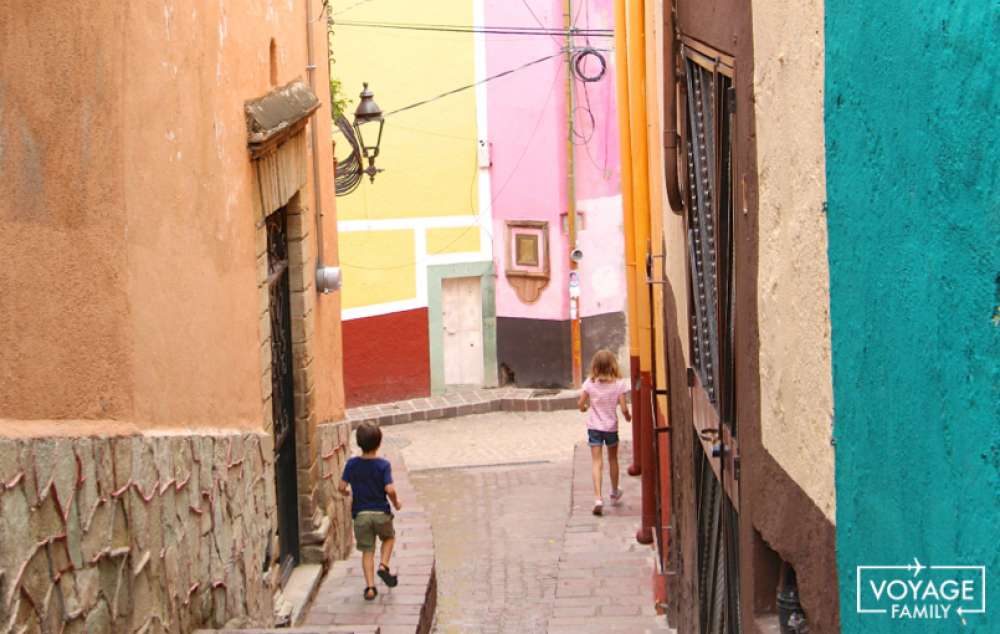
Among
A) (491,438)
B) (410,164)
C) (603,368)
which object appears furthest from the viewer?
(410,164)

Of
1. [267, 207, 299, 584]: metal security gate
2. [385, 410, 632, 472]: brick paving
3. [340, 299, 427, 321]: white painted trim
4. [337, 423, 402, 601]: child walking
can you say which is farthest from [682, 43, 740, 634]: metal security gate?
[340, 299, 427, 321]: white painted trim

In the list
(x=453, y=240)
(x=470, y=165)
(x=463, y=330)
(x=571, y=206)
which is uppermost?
(x=470, y=165)

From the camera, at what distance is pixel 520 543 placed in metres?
12.1

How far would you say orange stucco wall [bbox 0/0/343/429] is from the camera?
542cm

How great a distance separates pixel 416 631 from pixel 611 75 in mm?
13386

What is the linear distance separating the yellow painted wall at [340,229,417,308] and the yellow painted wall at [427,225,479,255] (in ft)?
1.02

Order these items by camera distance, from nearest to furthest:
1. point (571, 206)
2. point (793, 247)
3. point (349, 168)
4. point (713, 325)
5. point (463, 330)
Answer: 1. point (793, 247)
2. point (713, 325)
3. point (349, 168)
4. point (571, 206)
5. point (463, 330)

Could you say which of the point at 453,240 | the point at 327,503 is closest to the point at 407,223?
the point at 453,240

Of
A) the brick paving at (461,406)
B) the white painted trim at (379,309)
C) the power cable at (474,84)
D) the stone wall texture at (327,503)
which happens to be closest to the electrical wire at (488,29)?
the power cable at (474,84)

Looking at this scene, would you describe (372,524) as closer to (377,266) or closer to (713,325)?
(713,325)

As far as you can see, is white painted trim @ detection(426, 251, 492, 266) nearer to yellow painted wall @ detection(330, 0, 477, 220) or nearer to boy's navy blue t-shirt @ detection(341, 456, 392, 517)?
yellow painted wall @ detection(330, 0, 477, 220)

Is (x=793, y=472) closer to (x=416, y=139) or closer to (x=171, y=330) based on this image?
(x=171, y=330)

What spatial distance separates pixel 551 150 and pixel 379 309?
3244mm

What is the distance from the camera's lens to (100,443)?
204 inches
